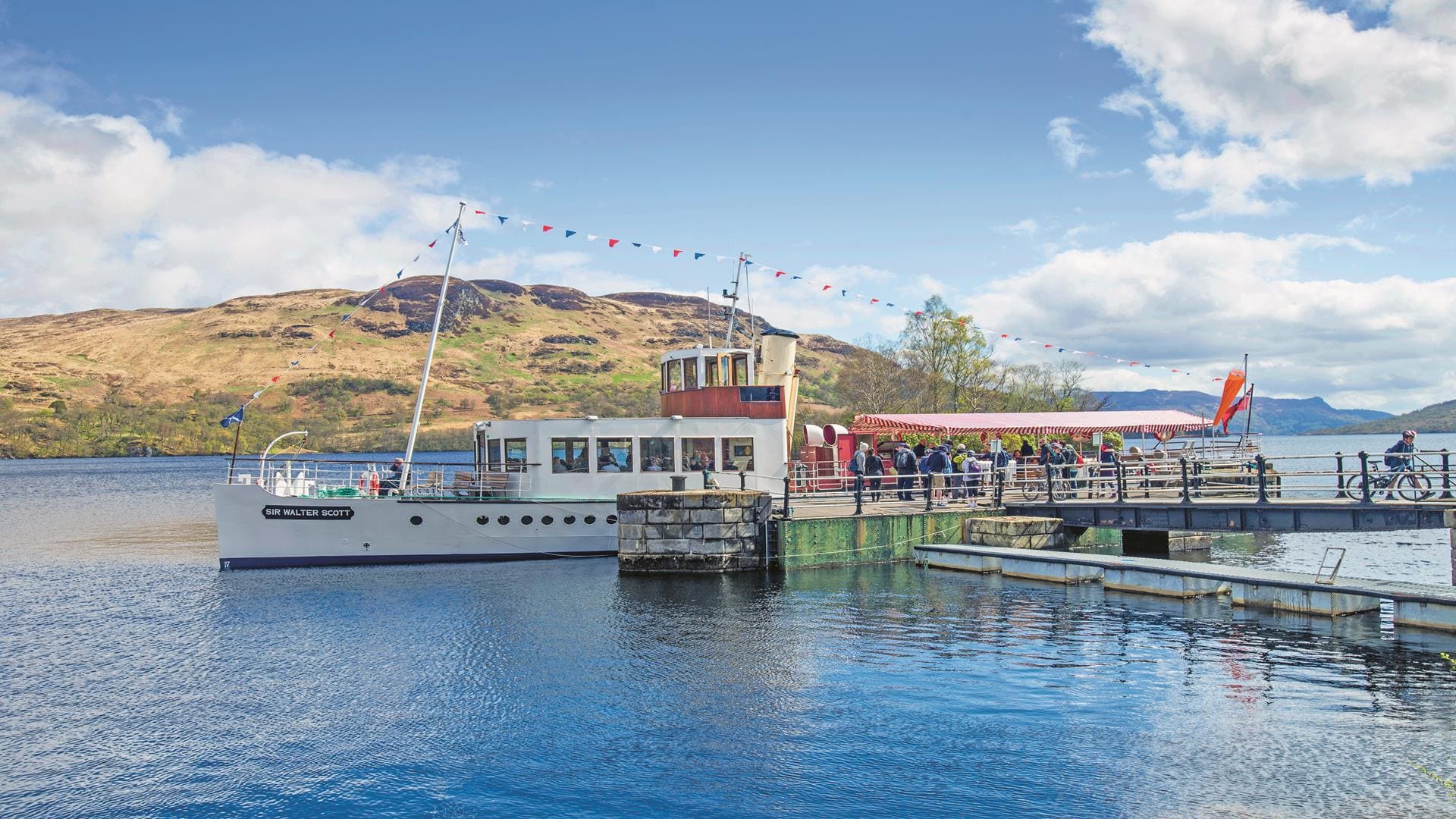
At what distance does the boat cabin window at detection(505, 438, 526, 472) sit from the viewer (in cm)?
3212

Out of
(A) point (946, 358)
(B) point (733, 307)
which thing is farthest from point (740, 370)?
(A) point (946, 358)

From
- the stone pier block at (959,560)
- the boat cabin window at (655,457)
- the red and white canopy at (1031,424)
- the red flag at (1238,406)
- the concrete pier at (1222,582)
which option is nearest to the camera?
the concrete pier at (1222,582)

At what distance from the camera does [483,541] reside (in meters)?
31.3

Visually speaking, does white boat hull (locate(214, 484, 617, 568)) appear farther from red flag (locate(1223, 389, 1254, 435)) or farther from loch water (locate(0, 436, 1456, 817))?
red flag (locate(1223, 389, 1254, 435))

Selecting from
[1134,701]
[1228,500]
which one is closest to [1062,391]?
[1228,500]

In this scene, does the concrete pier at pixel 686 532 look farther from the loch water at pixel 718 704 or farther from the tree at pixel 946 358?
the tree at pixel 946 358

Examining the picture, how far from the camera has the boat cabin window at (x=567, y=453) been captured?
31922 millimetres

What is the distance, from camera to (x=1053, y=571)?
2581cm

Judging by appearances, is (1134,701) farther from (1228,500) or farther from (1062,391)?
(1062,391)

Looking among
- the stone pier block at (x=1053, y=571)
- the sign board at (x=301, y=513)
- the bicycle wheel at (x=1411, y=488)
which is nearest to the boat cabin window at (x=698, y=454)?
the stone pier block at (x=1053, y=571)

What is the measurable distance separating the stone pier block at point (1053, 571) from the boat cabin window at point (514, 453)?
1539cm

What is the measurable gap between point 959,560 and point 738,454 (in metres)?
8.37

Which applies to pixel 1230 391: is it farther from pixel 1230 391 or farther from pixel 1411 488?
pixel 1411 488

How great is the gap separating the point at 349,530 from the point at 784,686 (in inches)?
754
